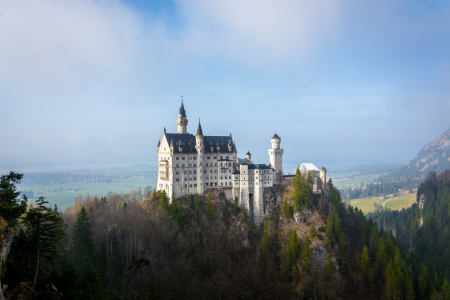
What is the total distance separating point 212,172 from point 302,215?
2450 cm

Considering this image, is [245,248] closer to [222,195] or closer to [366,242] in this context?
[222,195]

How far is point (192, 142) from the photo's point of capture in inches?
3135

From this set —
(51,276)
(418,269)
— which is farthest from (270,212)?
(51,276)

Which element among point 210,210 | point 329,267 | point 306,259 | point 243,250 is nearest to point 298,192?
point 306,259

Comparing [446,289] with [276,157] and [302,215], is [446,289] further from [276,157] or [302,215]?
[276,157]

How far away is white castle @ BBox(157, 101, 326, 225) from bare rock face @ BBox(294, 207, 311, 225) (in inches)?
297

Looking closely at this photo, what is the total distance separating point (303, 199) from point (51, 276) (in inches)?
2333

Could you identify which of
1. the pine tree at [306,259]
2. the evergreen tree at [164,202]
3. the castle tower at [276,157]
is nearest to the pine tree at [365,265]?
the pine tree at [306,259]

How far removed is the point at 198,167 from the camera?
78.1 metres

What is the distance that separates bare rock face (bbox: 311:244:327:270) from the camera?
224ft

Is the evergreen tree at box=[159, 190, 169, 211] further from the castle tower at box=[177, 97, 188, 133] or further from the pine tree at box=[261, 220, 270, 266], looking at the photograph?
the pine tree at box=[261, 220, 270, 266]

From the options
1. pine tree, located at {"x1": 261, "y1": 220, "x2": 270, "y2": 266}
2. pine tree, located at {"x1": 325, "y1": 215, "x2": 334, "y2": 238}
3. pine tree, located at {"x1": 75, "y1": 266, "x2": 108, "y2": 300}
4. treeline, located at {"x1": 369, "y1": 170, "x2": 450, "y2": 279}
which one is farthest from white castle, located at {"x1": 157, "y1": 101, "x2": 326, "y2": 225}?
treeline, located at {"x1": 369, "y1": 170, "x2": 450, "y2": 279}

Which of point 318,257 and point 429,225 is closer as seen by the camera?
point 318,257

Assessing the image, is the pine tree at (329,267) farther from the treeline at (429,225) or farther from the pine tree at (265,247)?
the treeline at (429,225)
